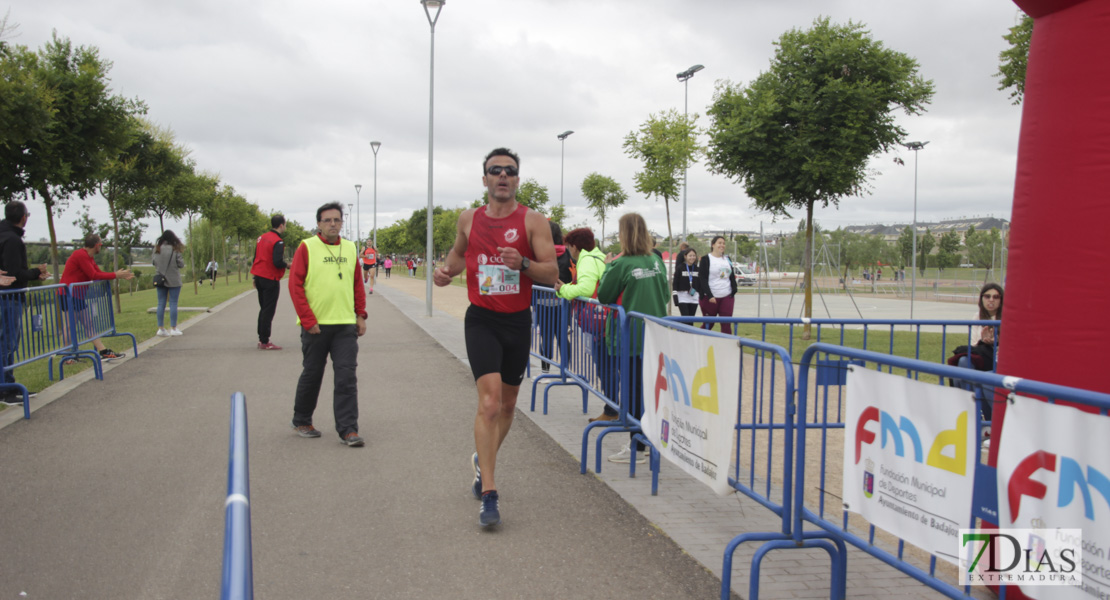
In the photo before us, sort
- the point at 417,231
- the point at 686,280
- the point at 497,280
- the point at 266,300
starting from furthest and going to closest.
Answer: the point at 417,231 → the point at 686,280 → the point at 266,300 → the point at 497,280

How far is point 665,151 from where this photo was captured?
2158 cm

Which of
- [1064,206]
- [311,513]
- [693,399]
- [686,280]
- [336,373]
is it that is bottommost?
[311,513]

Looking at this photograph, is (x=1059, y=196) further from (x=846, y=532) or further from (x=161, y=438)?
(x=161, y=438)

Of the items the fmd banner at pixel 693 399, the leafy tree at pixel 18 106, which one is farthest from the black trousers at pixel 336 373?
the leafy tree at pixel 18 106

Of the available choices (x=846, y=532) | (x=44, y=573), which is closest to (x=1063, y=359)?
(x=846, y=532)

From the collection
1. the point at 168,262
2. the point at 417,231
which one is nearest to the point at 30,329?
the point at 168,262

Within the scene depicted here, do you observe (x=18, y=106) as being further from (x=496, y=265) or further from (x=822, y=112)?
(x=822, y=112)

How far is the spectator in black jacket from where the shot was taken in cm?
793

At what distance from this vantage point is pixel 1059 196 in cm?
379

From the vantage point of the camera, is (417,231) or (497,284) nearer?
(497,284)

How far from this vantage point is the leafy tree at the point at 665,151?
21.6 metres

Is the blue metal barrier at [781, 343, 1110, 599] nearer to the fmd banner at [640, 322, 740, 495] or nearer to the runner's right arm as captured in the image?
the fmd banner at [640, 322, 740, 495]

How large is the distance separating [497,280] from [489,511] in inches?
50.4

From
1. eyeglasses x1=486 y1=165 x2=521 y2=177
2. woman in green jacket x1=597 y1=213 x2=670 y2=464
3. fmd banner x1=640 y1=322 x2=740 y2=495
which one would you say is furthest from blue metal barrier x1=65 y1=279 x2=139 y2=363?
fmd banner x1=640 y1=322 x2=740 y2=495
